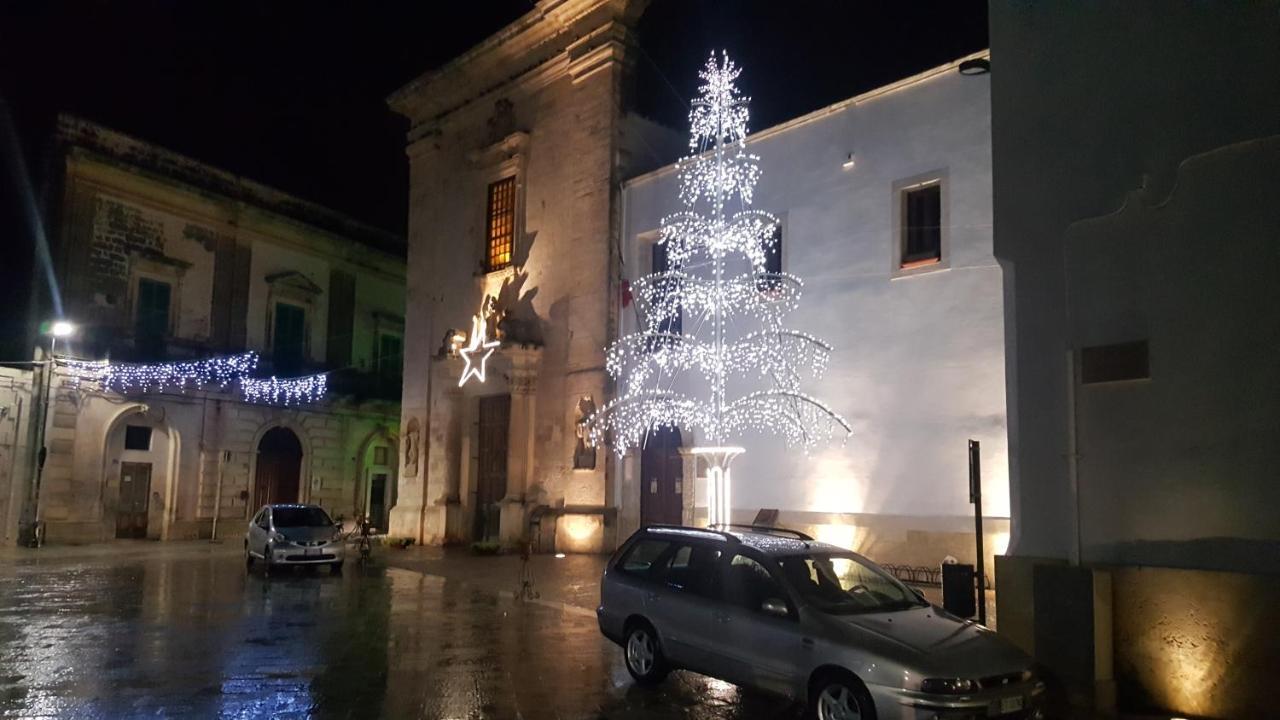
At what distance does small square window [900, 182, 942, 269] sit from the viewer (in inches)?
599

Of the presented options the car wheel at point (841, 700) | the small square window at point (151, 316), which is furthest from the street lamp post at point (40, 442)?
the car wheel at point (841, 700)

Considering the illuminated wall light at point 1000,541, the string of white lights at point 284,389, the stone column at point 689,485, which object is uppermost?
the string of white lights at point 284,389

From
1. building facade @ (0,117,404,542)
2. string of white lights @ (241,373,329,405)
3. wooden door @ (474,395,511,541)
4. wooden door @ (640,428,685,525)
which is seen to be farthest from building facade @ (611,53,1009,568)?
building facade @ (0,117,404,542)

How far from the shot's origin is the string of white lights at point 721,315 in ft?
54.7

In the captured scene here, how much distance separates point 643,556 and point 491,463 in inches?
597

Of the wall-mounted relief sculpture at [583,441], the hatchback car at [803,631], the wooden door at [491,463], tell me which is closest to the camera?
the hatchback car at [803,631]

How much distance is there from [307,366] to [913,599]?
26.1 meters

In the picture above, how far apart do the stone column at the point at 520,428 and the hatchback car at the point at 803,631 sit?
12813 mm

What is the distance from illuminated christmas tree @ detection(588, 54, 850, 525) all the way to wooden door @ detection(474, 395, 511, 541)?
4.82 meters

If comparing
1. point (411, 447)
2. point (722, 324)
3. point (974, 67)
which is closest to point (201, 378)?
point (411, 447)

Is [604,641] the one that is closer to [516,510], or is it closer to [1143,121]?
[1143,121]

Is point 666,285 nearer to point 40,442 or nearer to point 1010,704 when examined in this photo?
point 1010,704

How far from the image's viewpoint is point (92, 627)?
10.9 metres

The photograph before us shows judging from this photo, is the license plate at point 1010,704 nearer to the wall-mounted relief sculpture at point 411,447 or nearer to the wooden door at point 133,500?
the wall-mounted relief sculpture at point 411,447
